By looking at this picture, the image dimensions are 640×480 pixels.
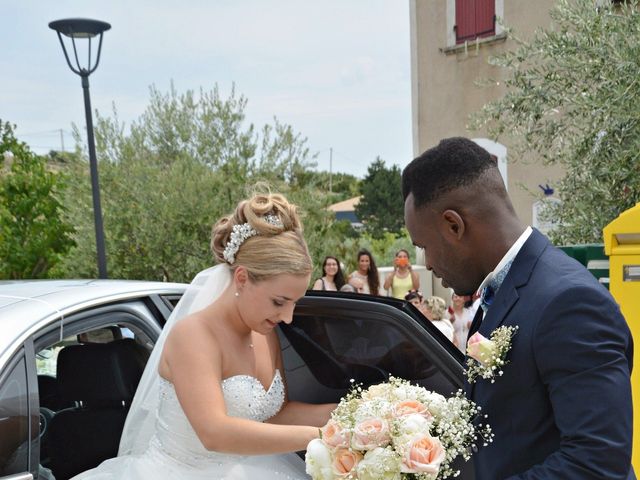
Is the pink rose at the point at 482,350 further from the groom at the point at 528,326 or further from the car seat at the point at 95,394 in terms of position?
the car seat at the point at 95,394

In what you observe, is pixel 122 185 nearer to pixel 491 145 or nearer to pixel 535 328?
pixel 491 145

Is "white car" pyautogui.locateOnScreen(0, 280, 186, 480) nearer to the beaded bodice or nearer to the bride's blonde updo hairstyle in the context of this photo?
the beaded bodice

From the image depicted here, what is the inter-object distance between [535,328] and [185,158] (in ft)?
38.8

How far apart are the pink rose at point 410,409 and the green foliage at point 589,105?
15.5 ft

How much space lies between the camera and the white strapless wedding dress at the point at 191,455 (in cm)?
289

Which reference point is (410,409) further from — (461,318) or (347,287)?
(347,287)

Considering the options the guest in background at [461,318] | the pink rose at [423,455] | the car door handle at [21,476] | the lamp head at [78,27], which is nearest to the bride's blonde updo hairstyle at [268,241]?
the car door handle at [21,476]

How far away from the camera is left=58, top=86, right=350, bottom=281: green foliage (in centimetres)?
1260

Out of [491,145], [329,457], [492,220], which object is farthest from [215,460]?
[491,145]

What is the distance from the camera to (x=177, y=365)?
271 centimetres

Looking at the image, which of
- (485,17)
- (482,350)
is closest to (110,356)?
(482,350)

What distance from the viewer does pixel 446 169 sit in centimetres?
173

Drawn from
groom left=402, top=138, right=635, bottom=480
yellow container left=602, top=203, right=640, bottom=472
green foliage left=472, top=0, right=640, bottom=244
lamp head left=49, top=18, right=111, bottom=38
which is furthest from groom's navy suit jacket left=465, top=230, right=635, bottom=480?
lamp head left=49, top=18, right=111, bottom=38

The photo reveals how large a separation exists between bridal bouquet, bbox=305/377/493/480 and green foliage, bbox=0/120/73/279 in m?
13.0
